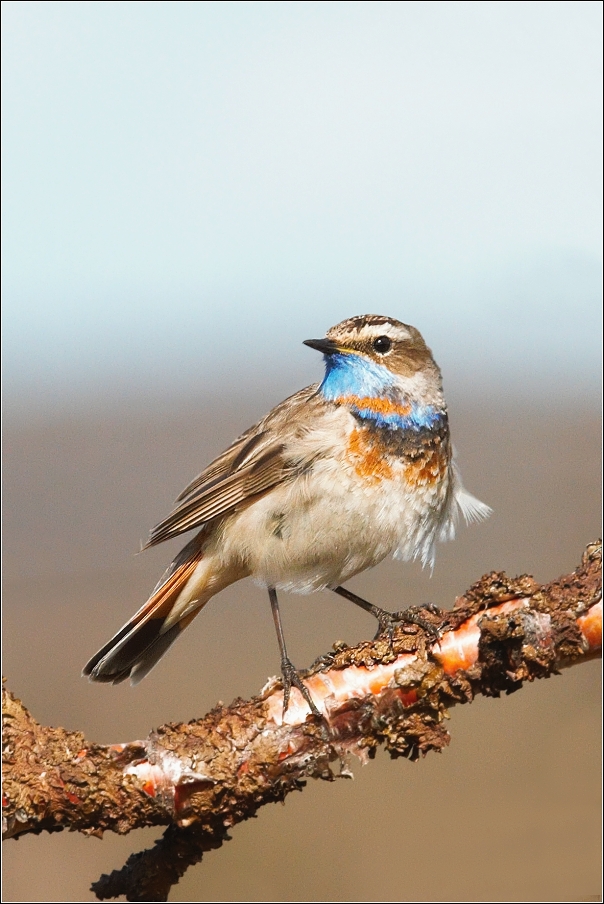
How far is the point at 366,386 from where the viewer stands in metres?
5.63

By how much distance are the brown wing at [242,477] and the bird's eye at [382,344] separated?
0.49m

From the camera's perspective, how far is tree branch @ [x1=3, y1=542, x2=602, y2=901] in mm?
3955

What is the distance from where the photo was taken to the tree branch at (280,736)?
3955 millimetres

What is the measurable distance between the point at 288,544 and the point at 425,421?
107 cm

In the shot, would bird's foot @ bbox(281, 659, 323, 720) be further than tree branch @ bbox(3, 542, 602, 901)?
Yes

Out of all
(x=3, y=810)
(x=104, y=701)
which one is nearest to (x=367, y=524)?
(x=3, y=810)

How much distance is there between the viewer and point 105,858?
9.87 m

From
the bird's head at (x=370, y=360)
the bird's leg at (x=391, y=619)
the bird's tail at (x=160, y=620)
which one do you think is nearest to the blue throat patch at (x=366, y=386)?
the bird's head at (x=370, y=360)

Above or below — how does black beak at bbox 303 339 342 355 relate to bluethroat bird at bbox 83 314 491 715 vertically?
above

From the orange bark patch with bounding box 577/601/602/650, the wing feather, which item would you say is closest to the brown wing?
the wing feather

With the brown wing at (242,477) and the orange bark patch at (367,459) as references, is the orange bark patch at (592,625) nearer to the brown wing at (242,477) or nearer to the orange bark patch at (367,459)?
the orange bark patch at (367,459)

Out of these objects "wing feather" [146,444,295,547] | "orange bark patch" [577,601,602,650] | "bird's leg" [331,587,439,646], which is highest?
"wing feather" [146,444,295,547]

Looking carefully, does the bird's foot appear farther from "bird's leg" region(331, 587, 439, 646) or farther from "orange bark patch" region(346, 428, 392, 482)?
"orange bark patch" region(346, 428, 392, 482)

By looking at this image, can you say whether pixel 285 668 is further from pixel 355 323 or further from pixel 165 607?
pixel 355 323
